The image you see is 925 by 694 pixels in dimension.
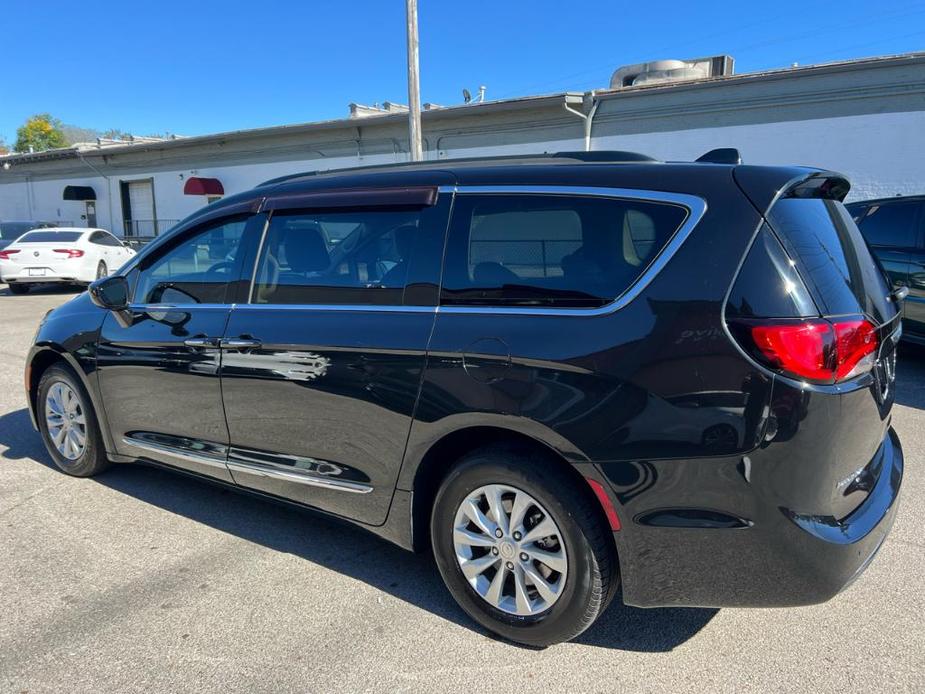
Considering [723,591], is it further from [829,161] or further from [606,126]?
[606,126]

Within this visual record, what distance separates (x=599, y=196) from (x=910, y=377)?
6133 millimetres

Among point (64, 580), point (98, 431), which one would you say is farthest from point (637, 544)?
point (98, 431)

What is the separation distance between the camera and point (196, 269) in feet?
12.2

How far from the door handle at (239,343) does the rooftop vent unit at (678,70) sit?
1560 cm

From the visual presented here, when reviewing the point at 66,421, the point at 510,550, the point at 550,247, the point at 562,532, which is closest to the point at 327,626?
the point at 510,550

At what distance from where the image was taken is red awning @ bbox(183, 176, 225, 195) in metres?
24.1

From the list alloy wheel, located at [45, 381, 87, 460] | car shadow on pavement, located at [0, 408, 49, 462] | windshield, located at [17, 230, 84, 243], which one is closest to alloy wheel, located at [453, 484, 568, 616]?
alloy wheel, located at [45, 381, 87, 460]

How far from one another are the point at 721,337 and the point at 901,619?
160cm

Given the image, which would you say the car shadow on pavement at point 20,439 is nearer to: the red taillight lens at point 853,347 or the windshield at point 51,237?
the red taillight lens at point 853,347

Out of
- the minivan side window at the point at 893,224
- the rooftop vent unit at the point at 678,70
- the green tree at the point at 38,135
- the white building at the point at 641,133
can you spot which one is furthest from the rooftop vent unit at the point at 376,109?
the green tree at the point at 38,135

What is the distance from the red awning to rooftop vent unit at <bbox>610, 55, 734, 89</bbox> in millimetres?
14393

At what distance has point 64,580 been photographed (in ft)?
10.5

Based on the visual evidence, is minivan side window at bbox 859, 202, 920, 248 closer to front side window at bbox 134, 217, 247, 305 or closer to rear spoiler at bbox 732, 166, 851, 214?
rear spoiler at bbox 732, 166, 851, 214

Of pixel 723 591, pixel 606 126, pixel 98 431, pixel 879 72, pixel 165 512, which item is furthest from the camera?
pixel 606 126
